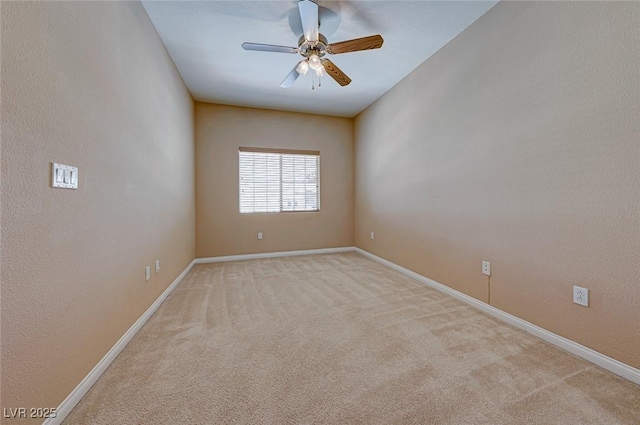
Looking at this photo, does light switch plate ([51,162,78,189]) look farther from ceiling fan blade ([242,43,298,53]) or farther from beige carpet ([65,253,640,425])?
ceiling fan blade ([242,43,298,53])

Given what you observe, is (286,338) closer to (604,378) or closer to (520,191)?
(604,378)

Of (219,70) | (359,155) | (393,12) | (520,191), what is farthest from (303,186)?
(520,191)

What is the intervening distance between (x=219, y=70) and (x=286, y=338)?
314cm

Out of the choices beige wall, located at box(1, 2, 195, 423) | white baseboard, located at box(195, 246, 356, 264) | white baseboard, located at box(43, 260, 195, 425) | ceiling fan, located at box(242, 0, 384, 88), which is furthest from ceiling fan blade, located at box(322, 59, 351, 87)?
white baseboard, located at box(195, 246, 356, 264)

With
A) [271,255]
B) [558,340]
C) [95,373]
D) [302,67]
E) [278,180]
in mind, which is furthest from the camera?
[278,180]

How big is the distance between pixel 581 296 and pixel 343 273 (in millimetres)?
2336

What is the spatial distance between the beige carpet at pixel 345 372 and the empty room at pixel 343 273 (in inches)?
0.5

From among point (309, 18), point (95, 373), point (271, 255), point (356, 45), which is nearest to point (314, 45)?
point (309, 18)

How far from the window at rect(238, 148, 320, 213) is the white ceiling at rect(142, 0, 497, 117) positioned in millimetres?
1144

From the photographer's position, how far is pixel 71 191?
124 cm

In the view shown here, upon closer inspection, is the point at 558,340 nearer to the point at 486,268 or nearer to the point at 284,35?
the point at 486,268

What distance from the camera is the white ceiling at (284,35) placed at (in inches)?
82.7

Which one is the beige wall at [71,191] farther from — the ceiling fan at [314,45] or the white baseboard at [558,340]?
the white baseboard at [558,340]

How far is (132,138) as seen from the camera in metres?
1.91
